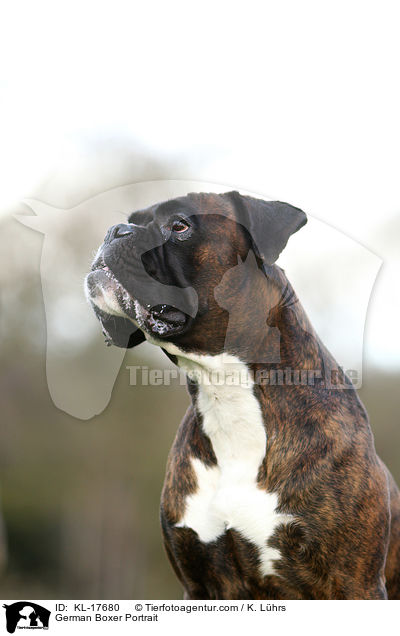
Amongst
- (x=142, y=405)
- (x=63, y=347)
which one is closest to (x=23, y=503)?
(x=142, y=405)

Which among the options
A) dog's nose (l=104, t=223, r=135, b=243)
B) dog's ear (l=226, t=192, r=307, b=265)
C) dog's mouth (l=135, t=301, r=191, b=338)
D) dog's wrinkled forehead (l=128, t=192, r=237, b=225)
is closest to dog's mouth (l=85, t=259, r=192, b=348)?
dog's mouth (l=135, t=301, r=191, b=338)

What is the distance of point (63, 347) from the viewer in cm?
428

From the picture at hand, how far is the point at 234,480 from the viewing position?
271 cm

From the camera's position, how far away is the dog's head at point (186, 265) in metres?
2.60

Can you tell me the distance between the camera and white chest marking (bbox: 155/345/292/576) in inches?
104

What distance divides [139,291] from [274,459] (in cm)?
94

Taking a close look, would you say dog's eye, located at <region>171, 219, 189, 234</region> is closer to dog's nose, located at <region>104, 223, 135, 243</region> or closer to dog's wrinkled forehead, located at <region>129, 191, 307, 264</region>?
dog's wrinkled forehead, located at <region>129, 191, 307, 264</region>

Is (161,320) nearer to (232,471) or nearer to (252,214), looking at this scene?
(252,214)

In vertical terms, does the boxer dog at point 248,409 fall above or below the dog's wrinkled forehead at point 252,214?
below
